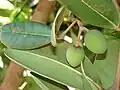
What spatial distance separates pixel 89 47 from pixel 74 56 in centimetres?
3

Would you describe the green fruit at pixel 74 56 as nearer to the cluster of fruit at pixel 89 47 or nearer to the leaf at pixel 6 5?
the cluster of fruit at pixel 89 47

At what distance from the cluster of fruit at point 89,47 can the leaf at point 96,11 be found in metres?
0.02

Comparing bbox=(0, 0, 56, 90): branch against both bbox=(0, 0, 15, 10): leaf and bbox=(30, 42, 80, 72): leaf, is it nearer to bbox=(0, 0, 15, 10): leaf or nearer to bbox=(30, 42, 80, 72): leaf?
bbox=(30, 42, 80, 72): leaf

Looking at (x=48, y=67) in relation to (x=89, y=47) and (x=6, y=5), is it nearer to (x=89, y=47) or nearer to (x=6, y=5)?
(x=89, y=47)

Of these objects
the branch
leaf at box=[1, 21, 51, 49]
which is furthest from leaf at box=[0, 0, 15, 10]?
leaf at box=[1, 21, 51, 49]

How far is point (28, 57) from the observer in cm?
75

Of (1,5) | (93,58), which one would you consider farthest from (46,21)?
(1,5)

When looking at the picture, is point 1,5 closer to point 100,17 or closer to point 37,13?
point 37,13

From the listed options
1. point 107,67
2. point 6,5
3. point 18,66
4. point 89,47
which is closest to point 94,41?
point 89,47

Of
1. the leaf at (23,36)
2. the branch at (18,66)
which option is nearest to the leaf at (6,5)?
the branch at (18,66)

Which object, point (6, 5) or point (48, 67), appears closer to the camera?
point (48, 67)

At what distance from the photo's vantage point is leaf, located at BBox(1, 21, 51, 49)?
76 cm

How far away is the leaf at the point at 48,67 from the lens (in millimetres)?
731

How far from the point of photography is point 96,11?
28.4 inches
